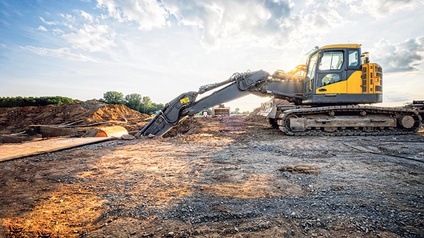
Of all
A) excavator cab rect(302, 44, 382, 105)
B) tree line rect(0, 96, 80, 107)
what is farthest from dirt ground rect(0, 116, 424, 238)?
tree line rect(0, 96, 80, 107)

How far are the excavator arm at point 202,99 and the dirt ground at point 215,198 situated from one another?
15.5 feet

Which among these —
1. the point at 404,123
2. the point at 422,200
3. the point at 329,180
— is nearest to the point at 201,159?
the point at 329,180

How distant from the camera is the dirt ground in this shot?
1.76 meters

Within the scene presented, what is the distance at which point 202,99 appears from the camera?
29.2ft

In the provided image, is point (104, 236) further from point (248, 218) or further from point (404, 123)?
point (404, 123)

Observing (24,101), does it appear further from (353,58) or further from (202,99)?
(353,58)

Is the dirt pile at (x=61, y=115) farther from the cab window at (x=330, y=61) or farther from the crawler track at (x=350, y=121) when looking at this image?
the cab window at (x=330, y=61)

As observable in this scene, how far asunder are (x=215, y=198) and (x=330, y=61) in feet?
25.9

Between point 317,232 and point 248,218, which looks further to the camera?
point 248,218

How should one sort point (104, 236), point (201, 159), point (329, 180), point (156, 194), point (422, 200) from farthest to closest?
1. point (201, 159)
2. point (329, 180)
3. point (156, 194)
4. point (422, 200)
5. point (104, 236)

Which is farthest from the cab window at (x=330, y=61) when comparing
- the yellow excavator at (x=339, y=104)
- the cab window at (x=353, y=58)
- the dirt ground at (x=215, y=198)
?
the dirt ground at (x=215, y=198)

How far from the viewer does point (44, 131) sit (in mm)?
12797

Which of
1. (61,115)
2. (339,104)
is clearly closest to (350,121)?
→ (339,104)

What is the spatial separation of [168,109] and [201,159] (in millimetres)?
4845
